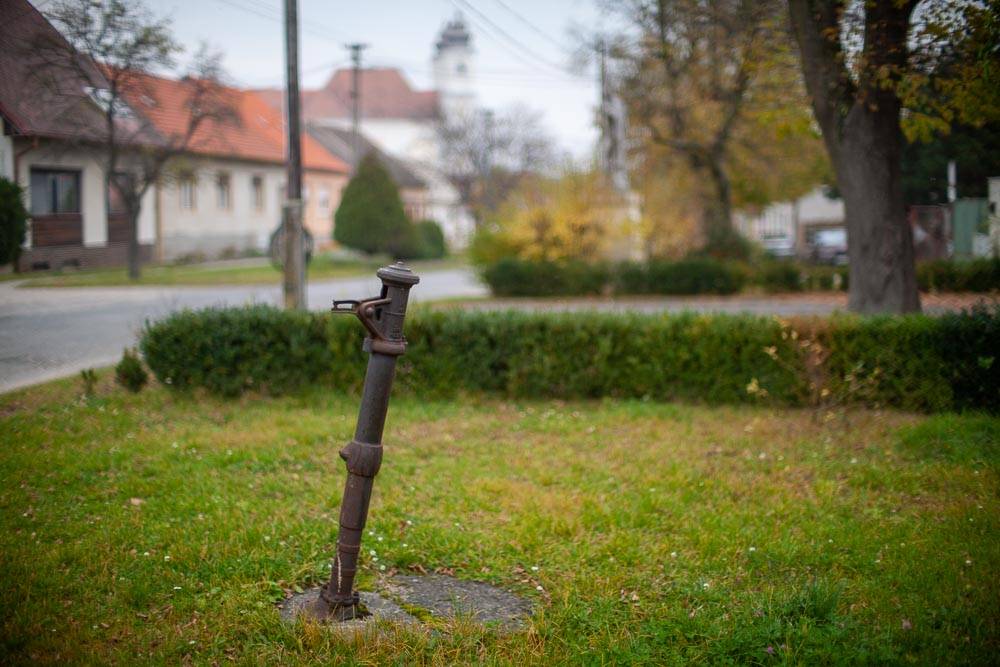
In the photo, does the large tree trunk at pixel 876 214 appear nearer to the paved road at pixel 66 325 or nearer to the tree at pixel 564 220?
the paved road at pixel 66 325

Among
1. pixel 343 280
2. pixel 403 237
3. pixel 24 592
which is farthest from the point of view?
pixel 403 237

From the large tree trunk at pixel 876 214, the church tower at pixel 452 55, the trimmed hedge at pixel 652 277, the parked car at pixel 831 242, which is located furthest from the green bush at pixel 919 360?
the church tower at pixel 452 55

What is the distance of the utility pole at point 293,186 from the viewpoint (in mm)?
12125

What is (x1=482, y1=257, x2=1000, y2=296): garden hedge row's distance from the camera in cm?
2030

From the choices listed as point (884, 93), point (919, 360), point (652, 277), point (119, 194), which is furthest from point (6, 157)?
point (652, 277)

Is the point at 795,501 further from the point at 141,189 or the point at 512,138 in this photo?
the point at 512,138

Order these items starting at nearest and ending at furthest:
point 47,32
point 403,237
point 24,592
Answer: point 24,592 < point 47,32 < point 403,237

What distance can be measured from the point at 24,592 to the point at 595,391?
18.6ft

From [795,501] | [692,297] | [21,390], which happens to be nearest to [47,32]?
[21,390]

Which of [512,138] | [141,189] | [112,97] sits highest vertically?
[512,138]

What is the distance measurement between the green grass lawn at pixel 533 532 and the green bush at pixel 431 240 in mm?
34824

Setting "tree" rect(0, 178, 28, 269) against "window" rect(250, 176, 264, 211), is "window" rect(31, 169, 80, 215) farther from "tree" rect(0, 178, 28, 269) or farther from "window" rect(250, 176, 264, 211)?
"window" rect(250, 176, 264, 211)

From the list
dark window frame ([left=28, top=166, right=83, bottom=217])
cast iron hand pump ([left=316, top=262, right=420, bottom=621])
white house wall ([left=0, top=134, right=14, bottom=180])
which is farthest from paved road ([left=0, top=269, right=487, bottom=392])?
cast iron hand pump ([left=316, top=262, right=420, bottom=621])

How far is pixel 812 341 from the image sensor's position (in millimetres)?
7770
